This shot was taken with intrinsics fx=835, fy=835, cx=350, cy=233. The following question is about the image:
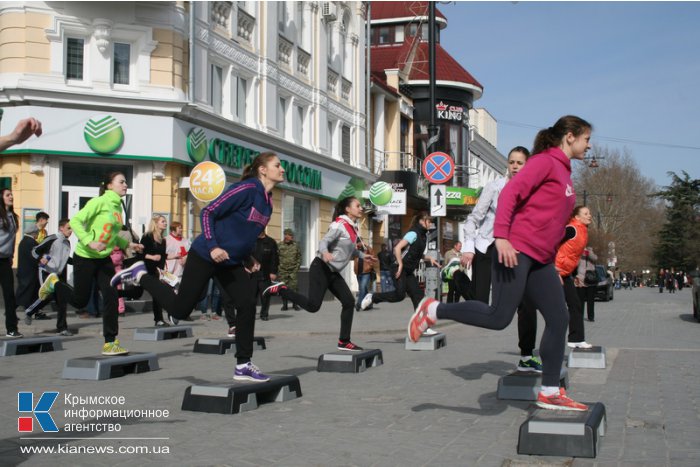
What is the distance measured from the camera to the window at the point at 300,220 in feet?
91.5

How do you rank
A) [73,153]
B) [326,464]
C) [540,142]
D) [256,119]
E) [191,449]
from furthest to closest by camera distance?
[256,119] → [73,153] → [540,142] → [191,449] → [326,464]

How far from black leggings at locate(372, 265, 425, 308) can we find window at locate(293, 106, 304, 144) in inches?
660

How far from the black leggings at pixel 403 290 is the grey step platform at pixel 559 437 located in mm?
6861

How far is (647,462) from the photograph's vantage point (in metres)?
4.64

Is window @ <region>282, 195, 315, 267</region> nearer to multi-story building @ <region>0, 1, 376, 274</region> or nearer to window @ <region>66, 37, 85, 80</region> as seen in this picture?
multi-story building @ <region>0, 1, 376, 274</region>

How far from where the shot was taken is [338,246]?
31.1 ft

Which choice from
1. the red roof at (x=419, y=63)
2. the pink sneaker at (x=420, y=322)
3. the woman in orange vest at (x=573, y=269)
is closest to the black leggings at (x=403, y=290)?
the woman in orange vest at (x=573, y=269)

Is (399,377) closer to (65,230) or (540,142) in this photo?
(540,142)

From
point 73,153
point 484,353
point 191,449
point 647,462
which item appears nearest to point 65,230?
point 73,153

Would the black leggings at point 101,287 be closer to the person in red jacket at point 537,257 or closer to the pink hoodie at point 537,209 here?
the person in red jacket at point 537,257

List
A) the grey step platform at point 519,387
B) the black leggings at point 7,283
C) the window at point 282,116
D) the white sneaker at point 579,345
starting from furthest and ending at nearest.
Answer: the window at point 282,116, the black leggings at point 7,283, the white sneaker at point 579,345, the grey step platform at point 519,387

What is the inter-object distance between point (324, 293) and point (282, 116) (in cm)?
1898

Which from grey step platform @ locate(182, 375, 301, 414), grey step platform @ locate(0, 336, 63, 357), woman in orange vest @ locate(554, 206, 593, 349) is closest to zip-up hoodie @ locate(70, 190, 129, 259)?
grey step platform @ locate(0, 336, 63, 357)

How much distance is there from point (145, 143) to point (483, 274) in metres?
13.5
